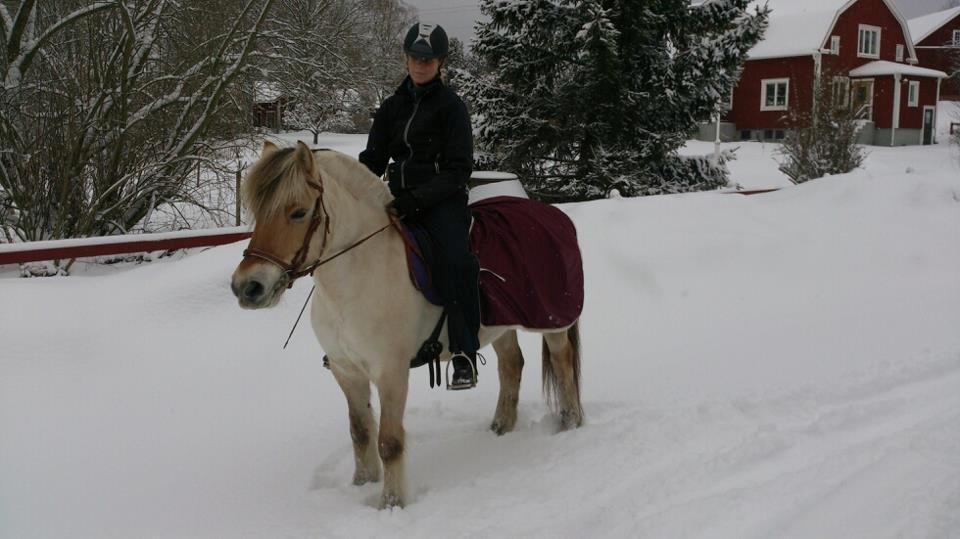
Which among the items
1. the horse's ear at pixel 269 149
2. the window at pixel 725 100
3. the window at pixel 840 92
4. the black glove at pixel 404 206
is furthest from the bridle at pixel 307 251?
the window at pixel 840 92

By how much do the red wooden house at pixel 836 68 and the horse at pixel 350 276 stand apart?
3403 cm

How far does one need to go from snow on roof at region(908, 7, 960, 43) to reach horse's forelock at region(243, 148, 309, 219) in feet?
181

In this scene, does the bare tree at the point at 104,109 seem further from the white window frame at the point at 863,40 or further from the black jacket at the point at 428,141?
the white window frame at the point at 863,40

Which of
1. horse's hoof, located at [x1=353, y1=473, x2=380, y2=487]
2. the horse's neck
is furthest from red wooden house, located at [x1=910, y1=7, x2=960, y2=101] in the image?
horse's hoof, located at [x1=353, y1=473, x2=380, y2=487]

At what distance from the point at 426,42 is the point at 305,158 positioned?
1.11m

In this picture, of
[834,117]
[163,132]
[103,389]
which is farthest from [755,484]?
[834,117]

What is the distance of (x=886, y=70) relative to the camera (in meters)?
34.8

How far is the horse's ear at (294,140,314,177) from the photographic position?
3.21 m

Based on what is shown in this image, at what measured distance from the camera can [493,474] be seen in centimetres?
418

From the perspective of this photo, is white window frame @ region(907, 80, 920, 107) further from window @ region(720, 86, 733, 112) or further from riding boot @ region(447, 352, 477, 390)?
riding boot @ region(447, 352, 477, 390)

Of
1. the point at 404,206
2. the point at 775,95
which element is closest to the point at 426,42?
the point at 404,206

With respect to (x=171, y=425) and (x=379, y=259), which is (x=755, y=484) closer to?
→ (x=379, y=259)

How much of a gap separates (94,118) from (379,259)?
5.46m

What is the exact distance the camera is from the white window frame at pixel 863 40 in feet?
121
